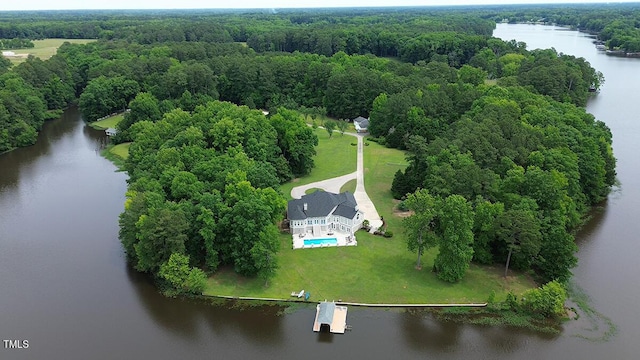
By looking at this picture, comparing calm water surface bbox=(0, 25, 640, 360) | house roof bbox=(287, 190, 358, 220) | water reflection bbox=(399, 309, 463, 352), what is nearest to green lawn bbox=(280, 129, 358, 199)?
house roof bbox=(287, 190, 358, 220)

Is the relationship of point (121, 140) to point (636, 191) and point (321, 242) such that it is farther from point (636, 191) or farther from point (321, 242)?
point (636, 191)

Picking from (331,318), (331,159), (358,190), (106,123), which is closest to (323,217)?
(358,190)

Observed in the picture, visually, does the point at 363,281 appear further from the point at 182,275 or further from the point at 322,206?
the point at 182,275

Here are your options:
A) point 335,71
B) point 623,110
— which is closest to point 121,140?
point 335,71

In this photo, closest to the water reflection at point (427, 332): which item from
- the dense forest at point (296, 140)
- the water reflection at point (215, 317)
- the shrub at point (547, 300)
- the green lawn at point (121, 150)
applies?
the dense forest at point (296, 140)

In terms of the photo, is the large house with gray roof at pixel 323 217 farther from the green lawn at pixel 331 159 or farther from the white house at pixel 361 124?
the white house at pixel 361 124
